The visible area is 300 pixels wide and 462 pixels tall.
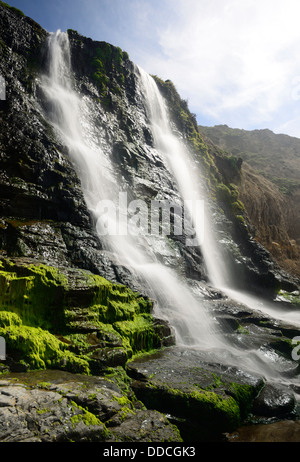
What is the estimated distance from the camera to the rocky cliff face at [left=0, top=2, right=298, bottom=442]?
14.0 feet

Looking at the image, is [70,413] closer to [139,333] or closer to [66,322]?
[66,322]

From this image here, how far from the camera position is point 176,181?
810 inches

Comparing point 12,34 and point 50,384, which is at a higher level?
point 12,34

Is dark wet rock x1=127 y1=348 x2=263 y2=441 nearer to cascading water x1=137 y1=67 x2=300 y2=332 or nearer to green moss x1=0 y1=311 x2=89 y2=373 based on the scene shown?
green moss x1=0 y1=311 x2=89 y2=373

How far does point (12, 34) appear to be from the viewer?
16.8 meters

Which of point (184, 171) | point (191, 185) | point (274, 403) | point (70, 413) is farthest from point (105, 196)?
point (70, 413)

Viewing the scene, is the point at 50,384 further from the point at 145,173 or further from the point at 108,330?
the point at 145,173

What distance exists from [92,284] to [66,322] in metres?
1.23

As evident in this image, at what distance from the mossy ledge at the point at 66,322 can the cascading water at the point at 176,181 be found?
2.52 meters

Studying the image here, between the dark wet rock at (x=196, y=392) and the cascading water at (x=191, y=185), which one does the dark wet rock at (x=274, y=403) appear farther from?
the cascading water at (x=191, y=185)

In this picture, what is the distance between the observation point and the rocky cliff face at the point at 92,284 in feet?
14.0

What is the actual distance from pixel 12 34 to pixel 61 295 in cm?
1811

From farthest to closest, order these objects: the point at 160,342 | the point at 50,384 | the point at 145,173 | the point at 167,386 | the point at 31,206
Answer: the point at 145,173
the point at 31,206
the point at 160,342
the point at 167,386
the point at 50,384
